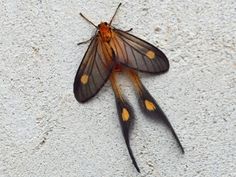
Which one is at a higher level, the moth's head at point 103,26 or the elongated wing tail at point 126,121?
the moth's head at point 103,26

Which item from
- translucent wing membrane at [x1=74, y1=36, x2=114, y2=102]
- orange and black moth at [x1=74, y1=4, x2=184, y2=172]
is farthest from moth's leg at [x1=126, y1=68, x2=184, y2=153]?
translucent wing membrane at [x1=74, y1=36, x2=114, y2=102]

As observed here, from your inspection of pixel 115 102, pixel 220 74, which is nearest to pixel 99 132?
pixel 115 102

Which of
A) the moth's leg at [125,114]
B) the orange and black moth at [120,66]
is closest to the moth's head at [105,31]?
the orange and black moth at [120,66]

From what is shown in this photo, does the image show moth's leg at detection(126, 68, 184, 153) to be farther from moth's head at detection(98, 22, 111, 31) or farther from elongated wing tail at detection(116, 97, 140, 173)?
moth's head at detection(98, 22, 111, 31)

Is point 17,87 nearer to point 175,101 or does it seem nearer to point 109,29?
point 109,29

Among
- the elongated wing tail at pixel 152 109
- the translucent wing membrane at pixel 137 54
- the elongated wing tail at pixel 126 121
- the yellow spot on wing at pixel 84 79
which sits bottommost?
the elongated wing tail at pixel 126 121

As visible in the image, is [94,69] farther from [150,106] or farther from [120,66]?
[150,106]

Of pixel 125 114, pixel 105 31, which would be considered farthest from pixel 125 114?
pixel 105 31

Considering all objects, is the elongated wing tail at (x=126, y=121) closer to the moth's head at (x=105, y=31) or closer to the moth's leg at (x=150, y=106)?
the moth's leg at (x=150, y=106)
